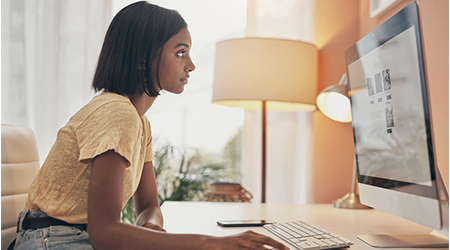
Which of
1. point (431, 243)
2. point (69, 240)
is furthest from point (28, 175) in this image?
point (431, 243)

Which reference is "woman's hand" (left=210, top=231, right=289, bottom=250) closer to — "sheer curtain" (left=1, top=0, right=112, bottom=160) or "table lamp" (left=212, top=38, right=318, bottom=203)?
"table lamp" (left=212, top=38, right=318, bottom=203)

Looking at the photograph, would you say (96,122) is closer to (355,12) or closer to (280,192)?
(280,192)

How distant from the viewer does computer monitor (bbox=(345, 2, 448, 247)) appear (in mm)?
737

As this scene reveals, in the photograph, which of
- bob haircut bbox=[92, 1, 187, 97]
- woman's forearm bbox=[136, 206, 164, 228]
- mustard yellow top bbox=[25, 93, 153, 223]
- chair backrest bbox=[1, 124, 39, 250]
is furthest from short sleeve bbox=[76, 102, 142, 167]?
chair backrest bbox=[1, 124, 39, 250]

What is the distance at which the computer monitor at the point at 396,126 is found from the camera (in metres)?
0.74

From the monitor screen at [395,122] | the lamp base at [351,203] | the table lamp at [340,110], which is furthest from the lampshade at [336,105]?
the monitor screen at [395,122]

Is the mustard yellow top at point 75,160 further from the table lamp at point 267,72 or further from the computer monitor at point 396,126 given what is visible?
the table lamp at point 267,72

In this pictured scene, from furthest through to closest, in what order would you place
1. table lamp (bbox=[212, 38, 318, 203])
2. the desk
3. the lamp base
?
table lamp (bbox=[212, 38, 318, 203])
the lamp base
the desk

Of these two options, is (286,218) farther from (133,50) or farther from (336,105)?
(133,50)

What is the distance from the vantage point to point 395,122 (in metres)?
0.85

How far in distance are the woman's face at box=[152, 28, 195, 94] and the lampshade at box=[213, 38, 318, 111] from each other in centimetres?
78

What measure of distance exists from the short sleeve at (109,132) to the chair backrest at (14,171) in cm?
57

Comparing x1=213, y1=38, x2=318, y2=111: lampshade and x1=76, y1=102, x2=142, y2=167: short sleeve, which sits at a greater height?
x1=213, y1=38, x2=318, y2=111: lampshade

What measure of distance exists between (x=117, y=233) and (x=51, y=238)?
0.71 ft
